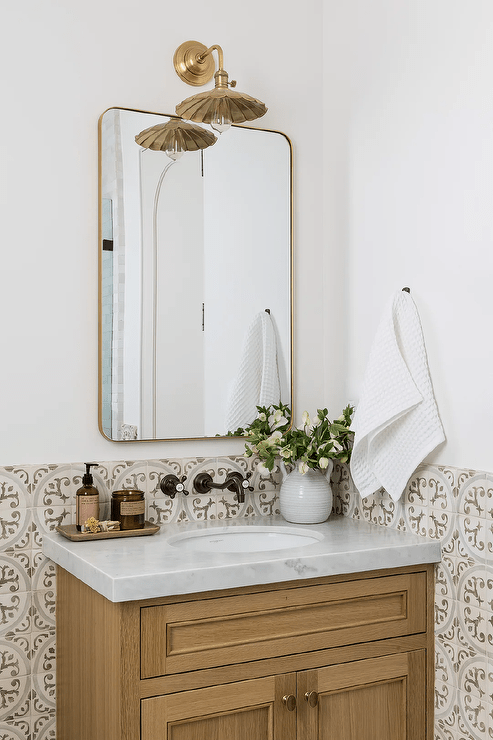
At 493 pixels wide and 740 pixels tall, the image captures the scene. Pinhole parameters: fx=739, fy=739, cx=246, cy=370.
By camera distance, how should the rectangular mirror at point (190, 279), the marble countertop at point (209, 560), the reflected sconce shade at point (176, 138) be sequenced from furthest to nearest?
the rectangular mirror at point (190, 279) → the reflected sconce shade at point (176, 138) → the marble countertop at point (209, 560)

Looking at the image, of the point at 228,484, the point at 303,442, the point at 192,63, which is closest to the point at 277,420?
the point at 303,442

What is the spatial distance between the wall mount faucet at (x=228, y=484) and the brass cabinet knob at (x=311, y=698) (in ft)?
1.97

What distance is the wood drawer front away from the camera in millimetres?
1525

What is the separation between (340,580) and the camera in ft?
5.62

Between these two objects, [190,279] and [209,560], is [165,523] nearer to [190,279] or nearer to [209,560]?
[209,560]

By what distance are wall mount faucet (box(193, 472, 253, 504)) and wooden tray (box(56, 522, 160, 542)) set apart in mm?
210

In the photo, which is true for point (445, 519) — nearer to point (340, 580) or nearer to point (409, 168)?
point (340, 580)

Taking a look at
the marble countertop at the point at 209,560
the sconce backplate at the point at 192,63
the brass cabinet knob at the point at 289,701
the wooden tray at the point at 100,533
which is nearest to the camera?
the marble countertop at the point at 209,560

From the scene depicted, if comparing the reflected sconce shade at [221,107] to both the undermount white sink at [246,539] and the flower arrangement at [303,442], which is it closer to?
the flower arrangement at [303,442]

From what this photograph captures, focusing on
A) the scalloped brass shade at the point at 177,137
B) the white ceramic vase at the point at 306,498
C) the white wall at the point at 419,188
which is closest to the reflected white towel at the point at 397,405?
the white wall at the point at 419,188

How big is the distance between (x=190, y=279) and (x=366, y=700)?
3.90 feet

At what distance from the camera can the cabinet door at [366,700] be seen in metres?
1.68

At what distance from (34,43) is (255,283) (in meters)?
0.88

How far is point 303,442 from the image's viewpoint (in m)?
2.10
